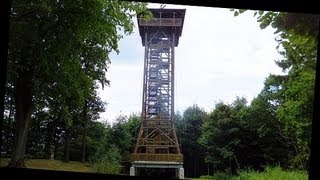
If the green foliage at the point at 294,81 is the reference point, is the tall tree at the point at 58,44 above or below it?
above

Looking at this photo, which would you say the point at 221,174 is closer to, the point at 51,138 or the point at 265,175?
the point at 265,175

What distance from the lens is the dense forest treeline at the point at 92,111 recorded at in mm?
6609

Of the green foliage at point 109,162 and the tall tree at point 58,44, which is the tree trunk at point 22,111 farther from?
→ the green foliage at point 109,162

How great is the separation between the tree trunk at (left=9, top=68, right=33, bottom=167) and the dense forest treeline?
0.02 m

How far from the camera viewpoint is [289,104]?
6289mm

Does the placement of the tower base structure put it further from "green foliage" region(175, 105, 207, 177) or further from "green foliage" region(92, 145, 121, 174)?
"green foliage" region(92, 145, 121, 174)

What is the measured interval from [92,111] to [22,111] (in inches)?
50.6

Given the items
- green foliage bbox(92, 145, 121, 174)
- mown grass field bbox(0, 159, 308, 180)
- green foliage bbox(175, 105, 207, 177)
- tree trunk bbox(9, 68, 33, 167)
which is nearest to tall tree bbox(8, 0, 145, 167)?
tree trunk bbox(9, 68, 33, 167)

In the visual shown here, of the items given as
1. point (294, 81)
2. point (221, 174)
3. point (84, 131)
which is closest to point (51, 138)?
point (84, 131)

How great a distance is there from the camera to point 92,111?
279 inches

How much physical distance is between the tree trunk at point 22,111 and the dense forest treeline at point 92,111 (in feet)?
0.06

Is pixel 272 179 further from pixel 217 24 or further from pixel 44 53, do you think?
pixel 44 53

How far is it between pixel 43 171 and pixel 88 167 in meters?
3.76

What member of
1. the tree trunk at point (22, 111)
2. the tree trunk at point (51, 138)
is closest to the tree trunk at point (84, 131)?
the tree trunk at point (51, 138)
